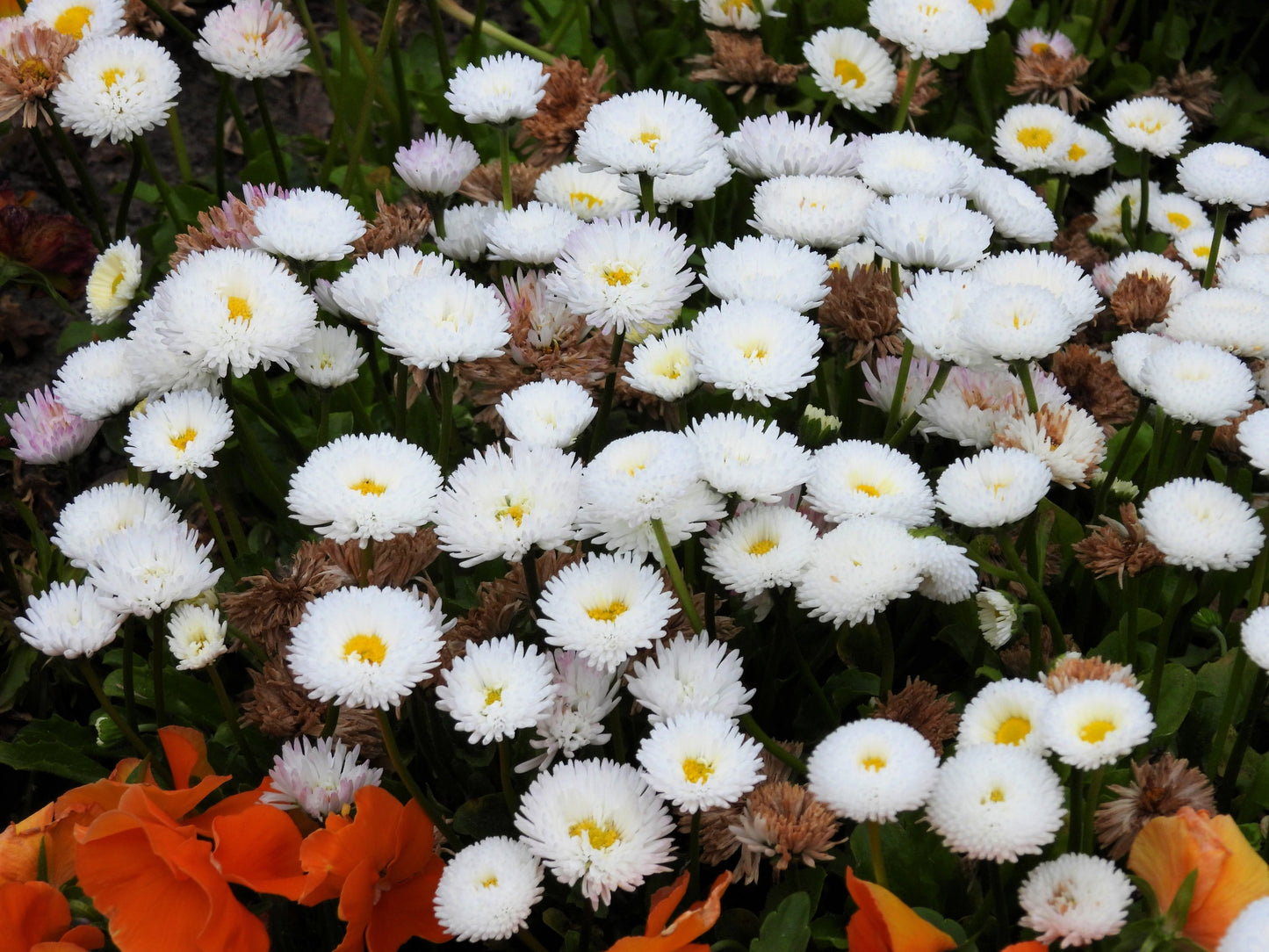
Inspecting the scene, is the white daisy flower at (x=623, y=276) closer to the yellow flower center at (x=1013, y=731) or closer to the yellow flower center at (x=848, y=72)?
the yellow flower center at (x=1013, y=731)

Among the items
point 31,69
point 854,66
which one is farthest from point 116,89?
point 854,66

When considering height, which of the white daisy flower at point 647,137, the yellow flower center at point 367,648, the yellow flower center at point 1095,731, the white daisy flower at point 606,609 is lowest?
the yellow flower center at point 1095,731

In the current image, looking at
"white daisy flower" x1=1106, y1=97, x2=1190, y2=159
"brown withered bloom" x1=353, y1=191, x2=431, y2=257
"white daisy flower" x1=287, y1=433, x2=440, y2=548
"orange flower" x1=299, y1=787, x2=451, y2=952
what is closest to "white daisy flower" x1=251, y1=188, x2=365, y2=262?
"brown withered bloom" x1=353, y1=191, x2=431, y2=257

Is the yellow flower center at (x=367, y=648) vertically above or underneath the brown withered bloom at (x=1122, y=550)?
above

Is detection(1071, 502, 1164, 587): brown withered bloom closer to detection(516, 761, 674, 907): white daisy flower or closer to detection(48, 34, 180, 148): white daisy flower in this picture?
detection(516, 761, 674, 907): white daisy flower

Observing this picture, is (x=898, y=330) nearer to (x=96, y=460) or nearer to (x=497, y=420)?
(x=497, y=420)

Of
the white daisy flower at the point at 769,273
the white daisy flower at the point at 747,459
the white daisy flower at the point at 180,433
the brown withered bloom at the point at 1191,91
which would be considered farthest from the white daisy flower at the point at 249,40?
the brown withered bloom at the point at 1191,91

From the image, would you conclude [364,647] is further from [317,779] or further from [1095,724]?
[1095,724]
